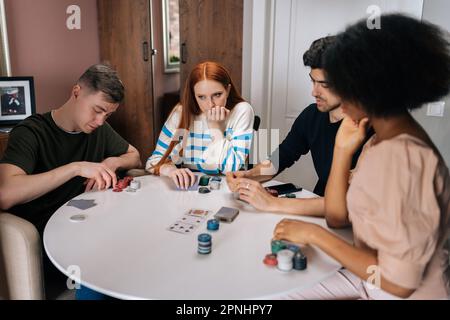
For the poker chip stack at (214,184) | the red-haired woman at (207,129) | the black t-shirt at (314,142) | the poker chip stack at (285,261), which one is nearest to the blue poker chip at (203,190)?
the poker chip stack at (214,184)

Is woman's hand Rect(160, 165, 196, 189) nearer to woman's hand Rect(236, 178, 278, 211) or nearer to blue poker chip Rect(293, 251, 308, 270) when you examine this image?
woman's hand Rect(236, 178, 278, 211)

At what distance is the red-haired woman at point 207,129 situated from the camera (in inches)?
81.1

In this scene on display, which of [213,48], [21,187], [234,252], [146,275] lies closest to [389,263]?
[234,252]

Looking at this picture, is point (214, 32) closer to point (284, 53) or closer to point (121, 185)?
point (284, 53)

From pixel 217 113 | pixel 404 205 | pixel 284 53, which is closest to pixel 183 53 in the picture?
pixel 284 53

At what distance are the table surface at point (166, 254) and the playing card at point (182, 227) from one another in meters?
0.02

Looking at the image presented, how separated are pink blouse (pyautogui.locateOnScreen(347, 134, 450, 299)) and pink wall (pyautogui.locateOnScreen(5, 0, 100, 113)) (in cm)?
267

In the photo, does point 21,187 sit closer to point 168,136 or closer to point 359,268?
point 168,136

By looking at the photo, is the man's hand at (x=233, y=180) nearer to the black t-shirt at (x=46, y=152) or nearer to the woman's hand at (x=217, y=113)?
the woman's hand at (x=217, y=113)

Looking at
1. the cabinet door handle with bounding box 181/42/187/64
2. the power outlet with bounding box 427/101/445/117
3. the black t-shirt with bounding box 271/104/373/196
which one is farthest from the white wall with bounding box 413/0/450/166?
the cabinet door handle with bounding box 181/42/187/64

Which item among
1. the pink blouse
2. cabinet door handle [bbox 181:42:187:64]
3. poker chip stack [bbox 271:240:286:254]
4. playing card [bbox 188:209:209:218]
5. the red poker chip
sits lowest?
playing card [bbox 188:209:209:218]

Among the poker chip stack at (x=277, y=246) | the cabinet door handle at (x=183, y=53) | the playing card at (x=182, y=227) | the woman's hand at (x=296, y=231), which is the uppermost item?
the cabinet door handle at (x=183, y=53)

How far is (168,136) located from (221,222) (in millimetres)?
814

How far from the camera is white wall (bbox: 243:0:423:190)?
2.89m
